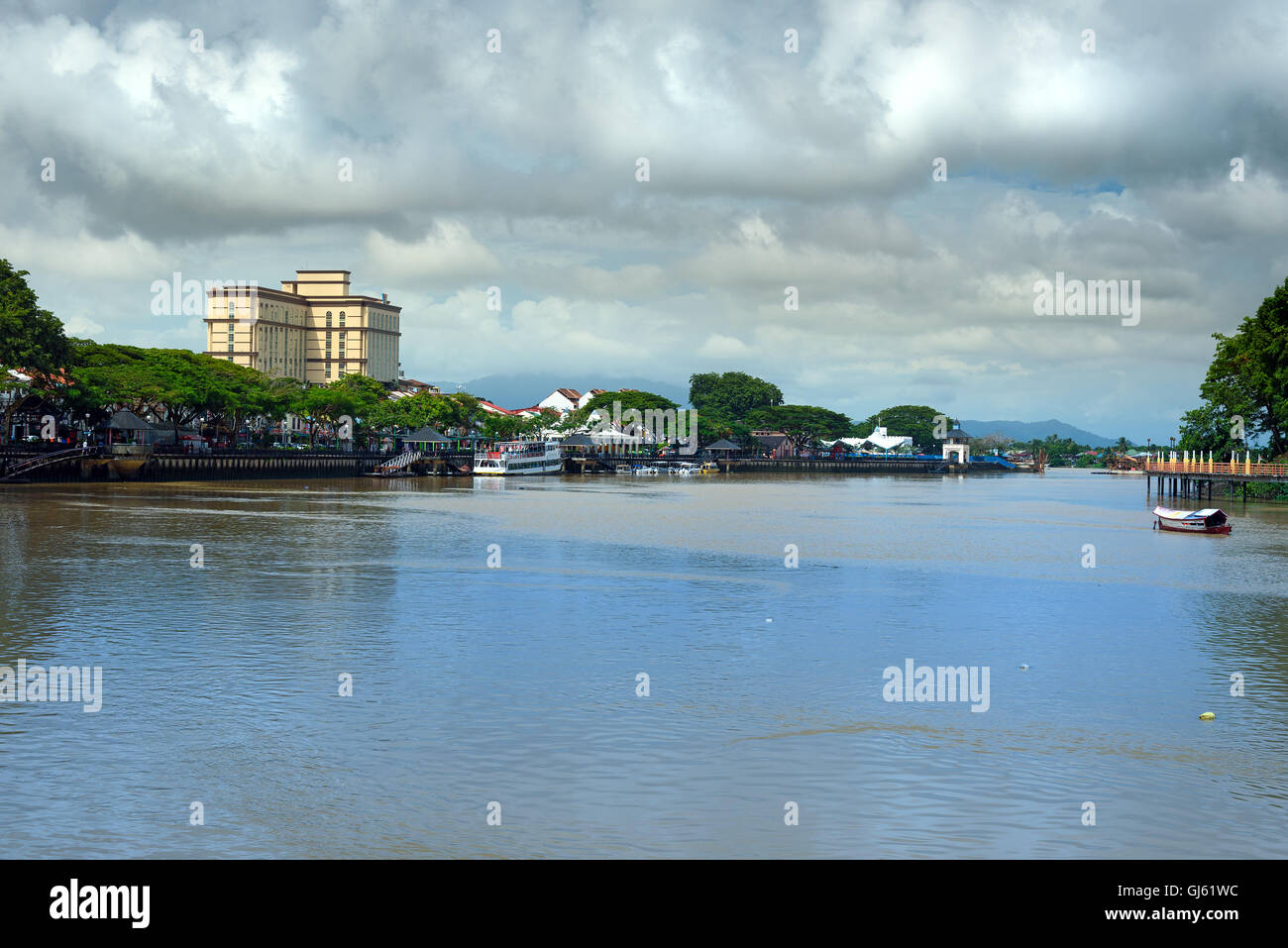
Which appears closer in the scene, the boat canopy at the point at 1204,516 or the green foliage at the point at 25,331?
the boat canopy at the point at 1204,516

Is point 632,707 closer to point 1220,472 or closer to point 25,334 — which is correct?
point 25,334

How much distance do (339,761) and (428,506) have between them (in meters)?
63.1

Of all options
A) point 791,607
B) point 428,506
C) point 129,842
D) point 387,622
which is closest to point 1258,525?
point 791,607

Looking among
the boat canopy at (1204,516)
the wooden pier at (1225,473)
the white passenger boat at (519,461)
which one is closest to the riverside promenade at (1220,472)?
the wooden pier at (1225,473)

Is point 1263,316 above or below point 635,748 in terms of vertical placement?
above

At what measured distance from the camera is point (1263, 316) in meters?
86.6

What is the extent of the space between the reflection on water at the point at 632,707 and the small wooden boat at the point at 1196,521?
15.9m

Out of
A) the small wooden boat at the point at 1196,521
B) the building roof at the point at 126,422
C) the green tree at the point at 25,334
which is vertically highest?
the green tree at the point at 25,334

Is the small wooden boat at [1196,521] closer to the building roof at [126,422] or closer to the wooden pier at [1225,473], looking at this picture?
the wooden pier at [1225,473]

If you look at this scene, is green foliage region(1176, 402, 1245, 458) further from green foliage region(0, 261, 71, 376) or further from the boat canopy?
green foliage region(0, 261, 71, 376)

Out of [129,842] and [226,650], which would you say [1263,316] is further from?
[129,842]

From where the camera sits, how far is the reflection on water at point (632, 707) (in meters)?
13.2

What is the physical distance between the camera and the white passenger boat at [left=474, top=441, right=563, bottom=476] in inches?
5659

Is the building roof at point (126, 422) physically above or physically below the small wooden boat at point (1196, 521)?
above
